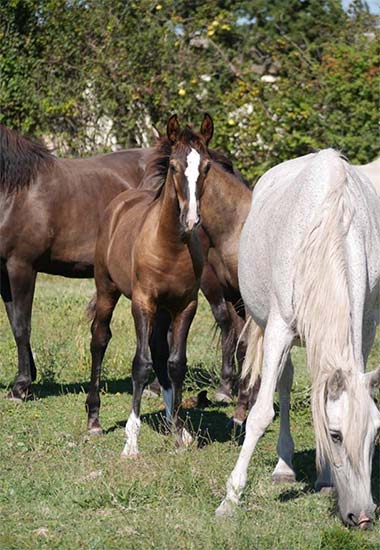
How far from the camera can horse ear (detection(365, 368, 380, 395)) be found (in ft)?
15.5

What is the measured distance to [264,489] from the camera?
18.3 ft

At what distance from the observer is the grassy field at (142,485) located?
4664 mm

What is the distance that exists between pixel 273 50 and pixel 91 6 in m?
5.79

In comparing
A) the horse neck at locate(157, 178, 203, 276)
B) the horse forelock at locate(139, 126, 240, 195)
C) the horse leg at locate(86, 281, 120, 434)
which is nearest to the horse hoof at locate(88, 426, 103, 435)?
the horse leg at locate(86, 281, 120, 434)

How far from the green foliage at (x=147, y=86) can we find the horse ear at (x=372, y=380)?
398 inches

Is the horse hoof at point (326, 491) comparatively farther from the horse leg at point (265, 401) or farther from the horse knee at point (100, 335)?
the horse knee at point (100, 335)

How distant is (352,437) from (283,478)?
1.38 metres

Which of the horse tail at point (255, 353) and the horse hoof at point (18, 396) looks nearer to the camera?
the horse tail at point (255, 353)

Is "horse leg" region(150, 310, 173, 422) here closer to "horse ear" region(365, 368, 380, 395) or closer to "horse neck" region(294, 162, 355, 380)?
"horse neck" region(294, 162, 355, 380)

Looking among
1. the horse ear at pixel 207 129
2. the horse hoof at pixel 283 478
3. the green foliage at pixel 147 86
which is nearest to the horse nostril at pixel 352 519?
the horse hoof at pixel 283 478

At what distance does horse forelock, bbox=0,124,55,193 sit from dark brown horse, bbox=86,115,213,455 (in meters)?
1.69

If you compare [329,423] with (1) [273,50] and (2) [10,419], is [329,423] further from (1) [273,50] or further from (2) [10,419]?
(1) [273,50]

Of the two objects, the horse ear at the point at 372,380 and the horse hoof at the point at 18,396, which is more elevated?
the horse ear at the point at 372,380

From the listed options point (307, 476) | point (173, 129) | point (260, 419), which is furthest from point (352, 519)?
point (173, 129)
